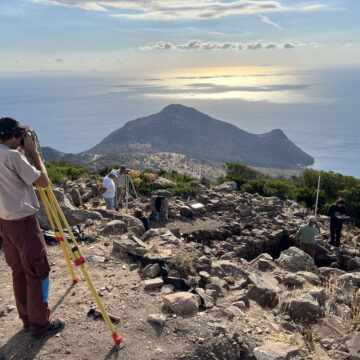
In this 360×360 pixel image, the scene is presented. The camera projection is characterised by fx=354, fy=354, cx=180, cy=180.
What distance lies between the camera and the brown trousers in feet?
12.1

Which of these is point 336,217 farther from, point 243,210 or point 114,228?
point 114,228

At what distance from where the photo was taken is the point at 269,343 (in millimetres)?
4398

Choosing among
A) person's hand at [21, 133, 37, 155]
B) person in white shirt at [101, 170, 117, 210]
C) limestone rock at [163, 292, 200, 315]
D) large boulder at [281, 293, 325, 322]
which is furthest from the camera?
person in white shirt at [101, 170, 117, 210]

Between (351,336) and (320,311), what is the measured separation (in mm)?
718

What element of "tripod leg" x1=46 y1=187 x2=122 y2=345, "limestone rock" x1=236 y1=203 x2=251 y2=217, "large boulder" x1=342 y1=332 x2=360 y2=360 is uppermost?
"tripod leg" x1=46 y1=187 x2=122 y2=345

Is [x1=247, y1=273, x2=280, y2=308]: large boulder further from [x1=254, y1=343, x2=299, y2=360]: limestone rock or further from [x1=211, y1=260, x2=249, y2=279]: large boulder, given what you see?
[x1=254, y1=343, x2=299, y2=360]: limestone rock

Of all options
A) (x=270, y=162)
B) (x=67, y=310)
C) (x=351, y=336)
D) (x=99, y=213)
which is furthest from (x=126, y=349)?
(x=270, y=162)

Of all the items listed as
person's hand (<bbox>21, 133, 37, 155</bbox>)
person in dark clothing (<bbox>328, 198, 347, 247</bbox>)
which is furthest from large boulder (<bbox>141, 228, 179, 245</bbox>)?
person in dark clothing (<bbox>328, 198, 347, 247</bbox>)

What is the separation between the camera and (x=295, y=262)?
28.5 feet

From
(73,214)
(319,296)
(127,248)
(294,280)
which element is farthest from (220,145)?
(319,296)

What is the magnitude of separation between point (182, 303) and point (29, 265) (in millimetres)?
2022

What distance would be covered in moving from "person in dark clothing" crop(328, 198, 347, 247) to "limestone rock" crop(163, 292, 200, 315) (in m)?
8.56

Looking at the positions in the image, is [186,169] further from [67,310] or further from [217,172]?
[67,310]

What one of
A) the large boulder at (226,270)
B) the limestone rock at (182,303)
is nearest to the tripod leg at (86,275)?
the limestone rock at (182,303)
